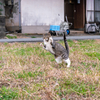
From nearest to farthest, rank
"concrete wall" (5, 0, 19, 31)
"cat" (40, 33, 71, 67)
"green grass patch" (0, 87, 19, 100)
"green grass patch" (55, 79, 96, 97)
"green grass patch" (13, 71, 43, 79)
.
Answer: "green grass patch" (0, 87, 19, 100) → "green grass patch" (55, 79, 96, 97) → "green grass patch" (13, 71, 43, 79) → "cat" (40, 33, 71, 67) → "concrete wall" (5, 0, 19, 31)

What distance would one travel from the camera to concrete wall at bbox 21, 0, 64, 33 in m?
11.4

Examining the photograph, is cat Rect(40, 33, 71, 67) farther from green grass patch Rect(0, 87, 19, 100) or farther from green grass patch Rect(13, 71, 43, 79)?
green grass patch Rect(0, 87, 19, 100)

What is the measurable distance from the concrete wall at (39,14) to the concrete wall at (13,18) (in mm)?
709

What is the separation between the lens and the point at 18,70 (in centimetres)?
321

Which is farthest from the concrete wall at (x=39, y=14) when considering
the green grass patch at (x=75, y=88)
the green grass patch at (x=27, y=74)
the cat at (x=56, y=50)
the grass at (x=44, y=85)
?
the green grass patch at (x=75, y=88)

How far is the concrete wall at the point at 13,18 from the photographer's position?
1177 centimetres

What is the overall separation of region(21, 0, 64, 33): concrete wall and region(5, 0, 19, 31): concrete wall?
0.71 meters

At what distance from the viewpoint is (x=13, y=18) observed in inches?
466

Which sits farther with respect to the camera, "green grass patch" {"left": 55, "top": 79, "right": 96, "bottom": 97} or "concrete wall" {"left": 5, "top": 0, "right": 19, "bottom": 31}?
"concrete wall" {"left": 5, "top": 0, "right": 19, "bottom": 31}

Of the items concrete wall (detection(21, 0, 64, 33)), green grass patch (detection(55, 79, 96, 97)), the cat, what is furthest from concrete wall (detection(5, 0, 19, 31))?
green grass patch (detection(55, 79, 96, 97))

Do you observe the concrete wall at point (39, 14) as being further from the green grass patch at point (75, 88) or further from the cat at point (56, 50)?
the green grass patch at point (75, 88)

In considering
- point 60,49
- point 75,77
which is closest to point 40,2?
point 60,49

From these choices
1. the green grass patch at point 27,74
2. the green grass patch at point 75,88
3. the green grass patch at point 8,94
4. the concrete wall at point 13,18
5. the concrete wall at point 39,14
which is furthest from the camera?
the concrete wall at point 13,18

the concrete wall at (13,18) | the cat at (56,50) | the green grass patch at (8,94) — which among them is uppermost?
the concrete wall at (13,18)
